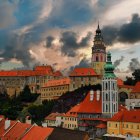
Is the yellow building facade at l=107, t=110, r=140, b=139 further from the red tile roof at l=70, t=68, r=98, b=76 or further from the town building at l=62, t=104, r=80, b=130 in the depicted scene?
the red tile roof at l=70, t=68, r=98, b=76

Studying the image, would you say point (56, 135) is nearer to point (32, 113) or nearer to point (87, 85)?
point (32, 113)

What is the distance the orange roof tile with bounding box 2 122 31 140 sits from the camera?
48.6 meters

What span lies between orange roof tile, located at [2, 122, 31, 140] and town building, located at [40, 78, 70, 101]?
8459cm

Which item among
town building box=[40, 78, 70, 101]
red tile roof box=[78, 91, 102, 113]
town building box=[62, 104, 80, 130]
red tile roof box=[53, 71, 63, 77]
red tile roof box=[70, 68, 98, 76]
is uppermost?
red tile roof box=[53, 71, 63, 77]

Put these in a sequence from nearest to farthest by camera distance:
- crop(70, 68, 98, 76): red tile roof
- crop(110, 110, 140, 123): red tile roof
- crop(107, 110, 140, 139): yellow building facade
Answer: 1. crop(107, 110, 140, 139): yellow building facade
2. crop(110, 110, 140, 123): red tile roof
3. crop(70, 68, 98, 76): red tile roof

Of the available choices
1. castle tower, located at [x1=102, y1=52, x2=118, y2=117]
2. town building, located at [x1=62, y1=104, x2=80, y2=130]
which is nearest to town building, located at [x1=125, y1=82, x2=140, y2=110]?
castle tower, located at [x1=102, y1=52, x2=118, y2=117]

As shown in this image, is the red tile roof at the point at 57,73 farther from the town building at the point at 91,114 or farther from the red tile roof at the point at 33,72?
the town building at the point at 91,114

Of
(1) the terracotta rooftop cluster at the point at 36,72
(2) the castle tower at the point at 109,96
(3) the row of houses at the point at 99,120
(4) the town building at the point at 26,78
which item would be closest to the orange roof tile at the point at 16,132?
(3) the row of houses at the point at 99,120

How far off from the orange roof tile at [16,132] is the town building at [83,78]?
8270cm

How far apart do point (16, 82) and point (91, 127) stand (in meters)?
76.3

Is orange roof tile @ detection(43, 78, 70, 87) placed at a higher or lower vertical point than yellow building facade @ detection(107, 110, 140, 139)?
higher

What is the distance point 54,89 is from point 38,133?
9567 cm

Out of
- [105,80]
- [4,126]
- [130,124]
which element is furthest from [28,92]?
[4,126]

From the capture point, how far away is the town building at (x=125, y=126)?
237 feet
